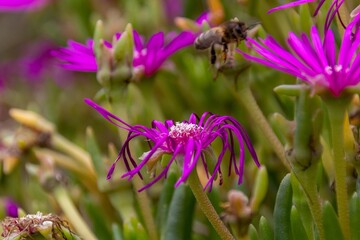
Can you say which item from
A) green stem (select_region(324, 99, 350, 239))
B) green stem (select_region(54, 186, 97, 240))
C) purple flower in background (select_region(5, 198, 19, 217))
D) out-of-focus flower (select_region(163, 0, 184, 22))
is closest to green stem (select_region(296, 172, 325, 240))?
green stem (select_region(324, 99, 350, 239))

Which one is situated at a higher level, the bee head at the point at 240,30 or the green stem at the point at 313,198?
the bee head at the point at 240,30

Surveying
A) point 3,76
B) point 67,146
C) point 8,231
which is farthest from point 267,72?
point 3,76

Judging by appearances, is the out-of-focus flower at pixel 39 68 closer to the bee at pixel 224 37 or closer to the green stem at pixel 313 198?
the bee at pixel 224 37

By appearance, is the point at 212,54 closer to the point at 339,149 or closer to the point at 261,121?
the point at 261,121

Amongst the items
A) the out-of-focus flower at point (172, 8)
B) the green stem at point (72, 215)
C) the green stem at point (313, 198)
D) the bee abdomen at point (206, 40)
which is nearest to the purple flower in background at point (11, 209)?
the green stem at point (72, 215)

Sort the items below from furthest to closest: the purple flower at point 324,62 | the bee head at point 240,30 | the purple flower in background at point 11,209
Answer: the purple flower in background at point 11,209
the bee head at point 240,30
the purple flower at point 324,62

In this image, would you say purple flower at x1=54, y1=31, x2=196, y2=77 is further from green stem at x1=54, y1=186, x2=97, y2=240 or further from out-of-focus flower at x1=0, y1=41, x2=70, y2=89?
out-of-focus flower at x1=0, y1=41, x2=70, y2=89
